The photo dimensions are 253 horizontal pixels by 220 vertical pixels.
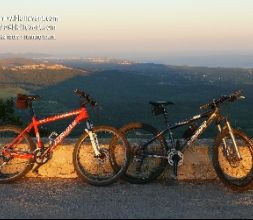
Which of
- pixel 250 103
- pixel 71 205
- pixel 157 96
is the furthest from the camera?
pixel 157 96

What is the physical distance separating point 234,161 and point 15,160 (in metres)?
3.15

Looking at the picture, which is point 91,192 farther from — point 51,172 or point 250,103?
point 250,103

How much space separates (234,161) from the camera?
25.1 feet

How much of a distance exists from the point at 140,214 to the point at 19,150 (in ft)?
8.51

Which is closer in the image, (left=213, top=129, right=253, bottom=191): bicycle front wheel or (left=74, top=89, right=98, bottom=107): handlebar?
(left=213, top=129, right=253, bottom=191): bicycle front wheel

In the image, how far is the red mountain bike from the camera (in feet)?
25.7

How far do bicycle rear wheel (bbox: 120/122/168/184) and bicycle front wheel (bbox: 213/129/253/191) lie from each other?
2.55 feet

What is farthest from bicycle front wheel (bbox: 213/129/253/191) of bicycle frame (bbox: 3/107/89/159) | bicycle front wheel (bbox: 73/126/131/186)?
bicycle frame (bbox: 3/107/89/159)

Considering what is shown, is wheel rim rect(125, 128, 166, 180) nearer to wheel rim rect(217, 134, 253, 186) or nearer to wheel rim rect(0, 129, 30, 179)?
wheel rim rect(217, 134, 253, 186)

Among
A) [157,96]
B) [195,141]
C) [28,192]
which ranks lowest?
[157,96]

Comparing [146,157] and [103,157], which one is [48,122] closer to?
[103,157]

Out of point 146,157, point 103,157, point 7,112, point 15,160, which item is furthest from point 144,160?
point 7,112

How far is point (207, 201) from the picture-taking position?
6.79 m

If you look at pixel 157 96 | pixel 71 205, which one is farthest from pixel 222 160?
pixel 157 96
